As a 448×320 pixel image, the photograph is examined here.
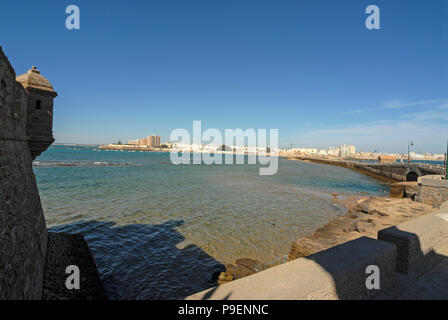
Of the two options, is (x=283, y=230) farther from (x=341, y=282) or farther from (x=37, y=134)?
(x=37, y=134)

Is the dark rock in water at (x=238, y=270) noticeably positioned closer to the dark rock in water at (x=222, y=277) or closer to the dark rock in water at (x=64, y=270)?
the dark rock in water at (x=222, y=277)

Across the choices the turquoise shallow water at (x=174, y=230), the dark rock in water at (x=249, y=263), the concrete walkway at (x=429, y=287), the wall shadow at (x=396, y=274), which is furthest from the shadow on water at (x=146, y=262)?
the concrete walkway at (x=429, y=287)

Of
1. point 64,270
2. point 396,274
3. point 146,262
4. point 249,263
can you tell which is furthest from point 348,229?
point 64,270

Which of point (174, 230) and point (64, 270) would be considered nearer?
point (64, 270)

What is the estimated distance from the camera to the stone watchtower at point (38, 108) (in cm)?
802

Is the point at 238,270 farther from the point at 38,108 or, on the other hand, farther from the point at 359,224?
the point at 38,108

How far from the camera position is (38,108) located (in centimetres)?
834

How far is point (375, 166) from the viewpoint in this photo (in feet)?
177

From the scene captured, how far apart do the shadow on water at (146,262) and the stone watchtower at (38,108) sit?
17.5ft

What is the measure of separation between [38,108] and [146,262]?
746 cm

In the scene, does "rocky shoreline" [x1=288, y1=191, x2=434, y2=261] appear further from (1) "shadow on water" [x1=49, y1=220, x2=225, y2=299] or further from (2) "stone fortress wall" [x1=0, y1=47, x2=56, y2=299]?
(2) "stone fortress wall" [x1=0, y1=47, x2=56, y2=299]

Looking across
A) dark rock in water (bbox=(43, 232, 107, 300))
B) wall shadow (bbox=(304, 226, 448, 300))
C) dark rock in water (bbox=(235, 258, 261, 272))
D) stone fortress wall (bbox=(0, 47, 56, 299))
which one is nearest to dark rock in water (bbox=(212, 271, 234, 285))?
dark rock in water (bbox=(235, 258, 261, 272))

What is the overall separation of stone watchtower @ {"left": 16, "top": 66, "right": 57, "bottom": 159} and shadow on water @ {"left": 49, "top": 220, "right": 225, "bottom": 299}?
5327 mm

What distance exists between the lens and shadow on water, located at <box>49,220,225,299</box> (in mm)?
7516
